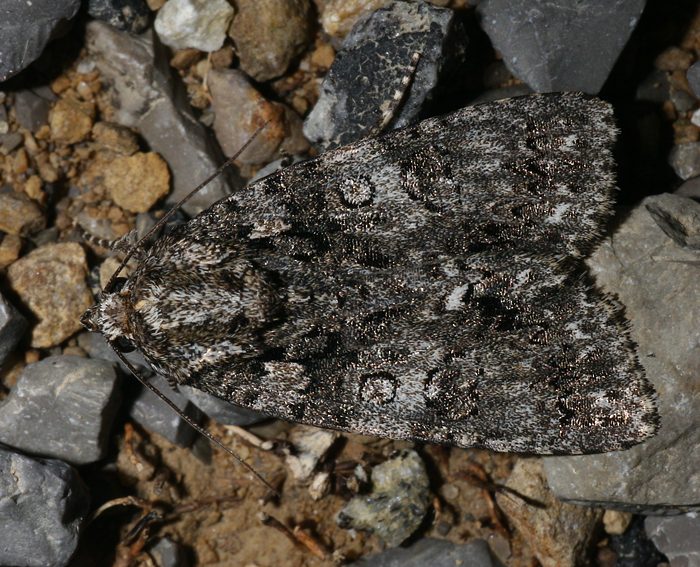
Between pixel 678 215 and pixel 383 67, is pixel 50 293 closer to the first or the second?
pixel 383 67

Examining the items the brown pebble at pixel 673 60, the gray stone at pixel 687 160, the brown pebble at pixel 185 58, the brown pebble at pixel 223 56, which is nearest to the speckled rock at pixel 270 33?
the brown pebble at pixel 223 56

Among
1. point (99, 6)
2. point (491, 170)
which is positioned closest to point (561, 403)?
point (491, 170)

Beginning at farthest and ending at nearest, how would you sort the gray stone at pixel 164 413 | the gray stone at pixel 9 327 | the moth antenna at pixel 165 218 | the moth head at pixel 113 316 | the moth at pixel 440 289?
the gray stone at pixel 164 413, the gray stone at pixel 9 327, the moth antenna at pixel 165 218, the moth head at pixel 113 316, the moth at pixel 440 289

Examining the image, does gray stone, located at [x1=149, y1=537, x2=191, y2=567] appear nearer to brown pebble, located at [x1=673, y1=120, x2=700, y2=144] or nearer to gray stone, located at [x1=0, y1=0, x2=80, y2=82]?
gray stone, located at [x1=0, y1=0, x2=80, y2=82]

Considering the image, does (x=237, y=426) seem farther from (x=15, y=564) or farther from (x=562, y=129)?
(x=562, y=129)

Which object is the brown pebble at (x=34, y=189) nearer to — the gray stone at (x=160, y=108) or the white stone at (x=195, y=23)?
the gray stone at (x=160, y=108)

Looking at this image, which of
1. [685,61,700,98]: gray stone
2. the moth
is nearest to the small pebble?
the moth
